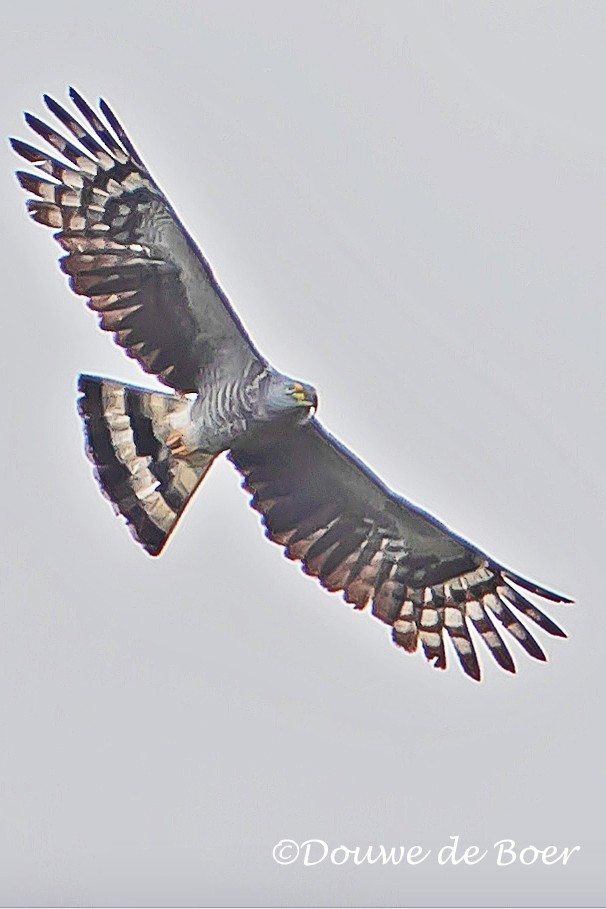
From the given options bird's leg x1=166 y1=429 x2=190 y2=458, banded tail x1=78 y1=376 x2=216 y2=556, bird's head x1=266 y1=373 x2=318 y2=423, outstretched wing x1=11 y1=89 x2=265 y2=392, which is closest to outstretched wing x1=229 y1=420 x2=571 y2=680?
bird's leg x1=166 y1=429 x2=190 y2=458

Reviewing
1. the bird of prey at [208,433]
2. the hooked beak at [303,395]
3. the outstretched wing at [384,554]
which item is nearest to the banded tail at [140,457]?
the bird of prey at [208,433]

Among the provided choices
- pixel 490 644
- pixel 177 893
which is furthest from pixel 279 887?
pixel 490 644

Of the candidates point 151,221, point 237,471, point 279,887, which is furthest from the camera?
point 279,887

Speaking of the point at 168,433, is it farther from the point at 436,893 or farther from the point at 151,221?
the point at 436,893

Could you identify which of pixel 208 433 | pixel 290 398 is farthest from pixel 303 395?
pixel 208 433

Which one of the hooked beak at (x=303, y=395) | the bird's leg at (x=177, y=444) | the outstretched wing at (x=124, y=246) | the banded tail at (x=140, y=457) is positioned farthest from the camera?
the banded tail at (x=140, y=457)

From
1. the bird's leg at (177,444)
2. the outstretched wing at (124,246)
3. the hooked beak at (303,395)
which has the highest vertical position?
the outstretched wing at (124,246)

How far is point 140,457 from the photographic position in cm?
1316

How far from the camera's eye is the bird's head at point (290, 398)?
12.0 meters

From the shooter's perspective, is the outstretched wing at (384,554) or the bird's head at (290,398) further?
the outstretched wing at (384,554)

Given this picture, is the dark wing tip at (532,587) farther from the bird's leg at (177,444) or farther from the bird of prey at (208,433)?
the bird's leg at (177,444)

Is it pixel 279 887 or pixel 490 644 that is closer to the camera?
pixel 490 644

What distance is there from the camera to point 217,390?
41.1 ft

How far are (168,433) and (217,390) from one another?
0.62 m
